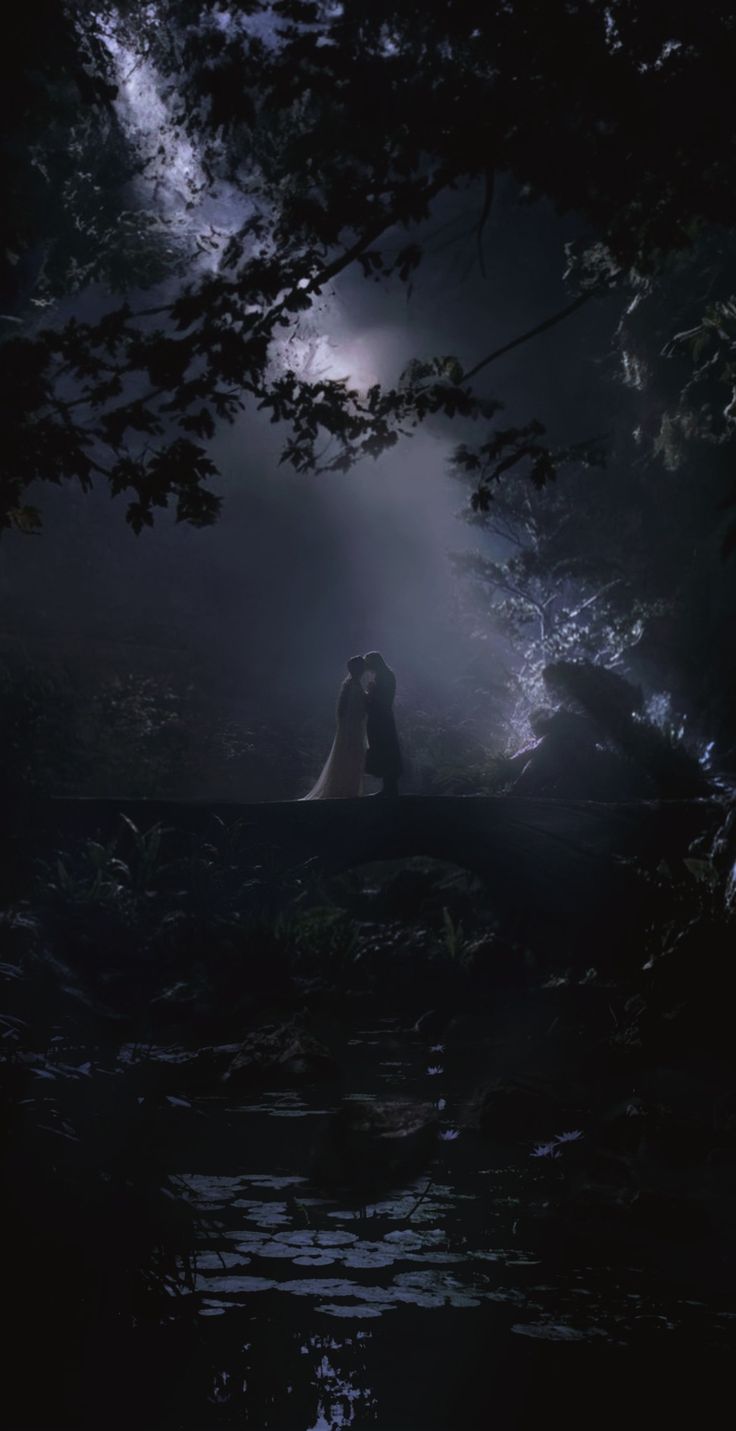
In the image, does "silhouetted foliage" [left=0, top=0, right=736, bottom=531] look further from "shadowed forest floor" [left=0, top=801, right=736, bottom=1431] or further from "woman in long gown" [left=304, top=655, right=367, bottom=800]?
"woman in long gown" [left=304, top=655, right=367, bottom=800]

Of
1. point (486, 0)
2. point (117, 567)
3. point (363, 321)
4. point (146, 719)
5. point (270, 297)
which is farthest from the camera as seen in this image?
point (117, 567)

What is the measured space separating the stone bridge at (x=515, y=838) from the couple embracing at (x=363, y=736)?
3.38 feet

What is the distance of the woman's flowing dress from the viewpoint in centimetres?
1546

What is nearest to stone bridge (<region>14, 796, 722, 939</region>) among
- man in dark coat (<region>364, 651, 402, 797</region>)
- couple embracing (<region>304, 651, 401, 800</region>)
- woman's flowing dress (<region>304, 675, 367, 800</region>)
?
couple embracing (<region>304, 651, 401, 800</region>)

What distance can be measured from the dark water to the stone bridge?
652 cm

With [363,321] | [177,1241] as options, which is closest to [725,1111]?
[177,1241]

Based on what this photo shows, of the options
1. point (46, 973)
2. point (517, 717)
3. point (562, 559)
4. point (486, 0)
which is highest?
point (562, 559)

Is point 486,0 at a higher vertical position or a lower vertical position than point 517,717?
lower

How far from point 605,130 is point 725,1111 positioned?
560 centimetres

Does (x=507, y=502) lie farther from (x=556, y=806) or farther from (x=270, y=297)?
(x=270, y=297)

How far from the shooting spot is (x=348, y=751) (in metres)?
15.5

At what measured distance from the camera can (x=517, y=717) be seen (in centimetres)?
3459

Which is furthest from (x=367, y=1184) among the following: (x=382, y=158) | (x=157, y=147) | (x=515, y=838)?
(x=157, y=147)

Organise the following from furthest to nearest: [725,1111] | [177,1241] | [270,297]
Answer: [725,1111], [270,297], [177,1241]
